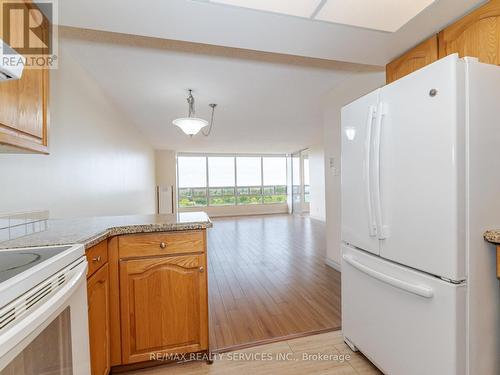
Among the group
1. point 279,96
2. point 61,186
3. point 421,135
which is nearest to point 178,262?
point 61,186

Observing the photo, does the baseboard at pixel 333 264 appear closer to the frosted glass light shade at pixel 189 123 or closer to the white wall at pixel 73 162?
the frosted glass light shade at pixel 189 123

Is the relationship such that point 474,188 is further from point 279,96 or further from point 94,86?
point 94,86

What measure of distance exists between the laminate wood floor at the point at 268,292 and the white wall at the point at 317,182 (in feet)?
8.82

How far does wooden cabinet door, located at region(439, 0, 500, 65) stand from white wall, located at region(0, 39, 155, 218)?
2.87m

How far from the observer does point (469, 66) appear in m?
1.08

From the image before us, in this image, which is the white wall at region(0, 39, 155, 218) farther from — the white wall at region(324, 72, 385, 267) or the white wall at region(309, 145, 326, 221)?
the white wall at region(309, 145, 326, 221)

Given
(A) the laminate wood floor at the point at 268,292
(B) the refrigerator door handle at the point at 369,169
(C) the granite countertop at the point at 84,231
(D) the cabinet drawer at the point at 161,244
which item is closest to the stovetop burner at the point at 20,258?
(C) the granite countertop at the point at 84,231

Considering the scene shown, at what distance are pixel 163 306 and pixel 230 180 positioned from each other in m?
7.64

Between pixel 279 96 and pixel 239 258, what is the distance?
250 centimetres

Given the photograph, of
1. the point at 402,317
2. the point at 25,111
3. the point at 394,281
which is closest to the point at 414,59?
the point at 394,281

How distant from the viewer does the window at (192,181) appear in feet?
28.5

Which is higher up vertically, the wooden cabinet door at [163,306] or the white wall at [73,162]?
the white wall at [73,162]

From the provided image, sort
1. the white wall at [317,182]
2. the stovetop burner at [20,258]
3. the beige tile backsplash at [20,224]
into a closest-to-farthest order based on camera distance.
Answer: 1. the stovetop burner at [20,258]
2. the beige tile backsplash at [20,224]
3. the white wall at [317,182]

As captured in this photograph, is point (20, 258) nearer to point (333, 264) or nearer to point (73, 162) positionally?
point (73, 162)
